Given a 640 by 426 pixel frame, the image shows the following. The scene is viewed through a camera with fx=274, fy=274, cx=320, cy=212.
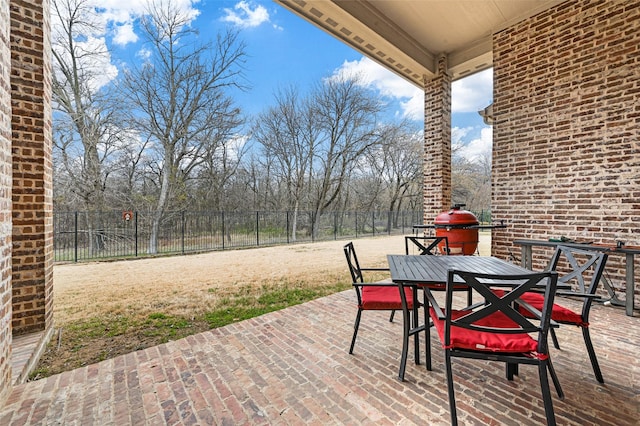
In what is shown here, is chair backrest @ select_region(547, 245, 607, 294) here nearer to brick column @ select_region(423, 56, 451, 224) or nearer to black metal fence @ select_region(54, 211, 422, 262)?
brick column @ select_region(423, 56, 451, 224)

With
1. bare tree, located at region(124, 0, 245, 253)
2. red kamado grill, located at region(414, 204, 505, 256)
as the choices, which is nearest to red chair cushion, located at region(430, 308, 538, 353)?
red kamado grill, located at region(414, 204, 505, 256)

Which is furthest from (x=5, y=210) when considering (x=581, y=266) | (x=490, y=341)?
(x=581, y=266)

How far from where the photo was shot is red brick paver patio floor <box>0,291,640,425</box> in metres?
1.53

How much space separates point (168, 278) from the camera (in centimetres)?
517

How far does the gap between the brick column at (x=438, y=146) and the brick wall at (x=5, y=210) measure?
17.4 feet

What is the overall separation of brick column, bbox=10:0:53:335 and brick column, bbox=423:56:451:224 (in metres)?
5.32

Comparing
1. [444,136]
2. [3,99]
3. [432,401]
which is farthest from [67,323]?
[444,136]

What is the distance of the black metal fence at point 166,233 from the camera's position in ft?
24.5

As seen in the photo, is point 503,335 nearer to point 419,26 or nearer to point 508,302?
point 508,302

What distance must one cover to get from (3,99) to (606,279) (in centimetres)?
595

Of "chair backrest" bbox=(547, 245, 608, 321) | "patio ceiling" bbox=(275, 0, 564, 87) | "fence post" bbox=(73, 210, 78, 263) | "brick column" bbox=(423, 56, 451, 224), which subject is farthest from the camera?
"fence post" bbox=(73, 210, 78, 263)

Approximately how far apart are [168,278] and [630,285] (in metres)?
6.66

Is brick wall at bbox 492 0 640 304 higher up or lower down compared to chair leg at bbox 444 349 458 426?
higher up

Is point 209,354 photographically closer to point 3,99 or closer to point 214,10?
point 3,99
